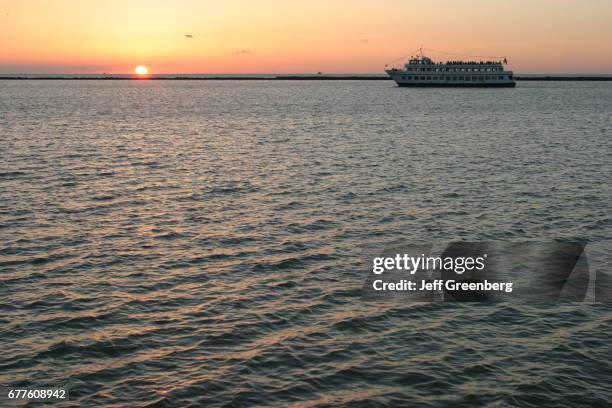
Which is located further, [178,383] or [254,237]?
[254,237]

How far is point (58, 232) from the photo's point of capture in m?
34.1

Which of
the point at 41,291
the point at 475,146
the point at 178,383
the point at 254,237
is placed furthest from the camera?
the point at 475,146

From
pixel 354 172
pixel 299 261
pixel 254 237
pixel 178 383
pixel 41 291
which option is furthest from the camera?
pixel 354 172

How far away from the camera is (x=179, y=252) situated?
30891mm

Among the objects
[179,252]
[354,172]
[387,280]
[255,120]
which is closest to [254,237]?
[179,252]

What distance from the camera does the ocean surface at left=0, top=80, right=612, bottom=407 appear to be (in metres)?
18.0

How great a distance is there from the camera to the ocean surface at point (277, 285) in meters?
18.0

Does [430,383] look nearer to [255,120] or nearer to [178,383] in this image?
[178,383]

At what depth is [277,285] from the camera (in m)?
26.3

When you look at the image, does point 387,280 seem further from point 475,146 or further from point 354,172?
point 475,146

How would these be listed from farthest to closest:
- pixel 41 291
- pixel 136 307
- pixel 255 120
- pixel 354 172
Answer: pixel 255 120, pixel 354 172, pixel 41 291, pixel 136 307

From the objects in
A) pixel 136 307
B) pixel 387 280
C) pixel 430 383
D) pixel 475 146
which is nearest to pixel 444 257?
pixel 387 280

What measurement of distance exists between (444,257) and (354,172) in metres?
26.9

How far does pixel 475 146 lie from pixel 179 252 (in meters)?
55.4
